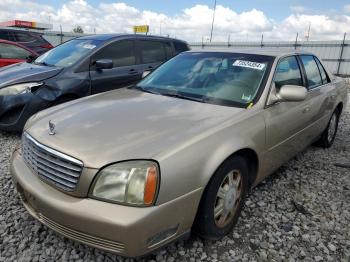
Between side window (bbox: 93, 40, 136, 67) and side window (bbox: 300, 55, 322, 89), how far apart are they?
3010mm

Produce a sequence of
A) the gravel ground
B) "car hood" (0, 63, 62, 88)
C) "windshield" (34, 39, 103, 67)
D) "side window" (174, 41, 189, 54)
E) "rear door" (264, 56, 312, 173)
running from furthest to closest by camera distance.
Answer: "side window" (174, 41, 189, 54) < "windshield" (34, 39, 103, 67) < "car hood" (0, 63, 62, 88) < "rear door" (264, 56, 312, 173) < the gravel ground

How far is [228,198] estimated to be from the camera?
2627 mm

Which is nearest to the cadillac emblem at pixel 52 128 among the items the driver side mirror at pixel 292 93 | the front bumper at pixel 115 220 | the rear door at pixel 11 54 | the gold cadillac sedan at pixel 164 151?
the gold cadillac sedan at pixel 164 151

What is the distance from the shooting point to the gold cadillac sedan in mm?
2012

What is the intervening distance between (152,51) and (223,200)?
447 centimetres

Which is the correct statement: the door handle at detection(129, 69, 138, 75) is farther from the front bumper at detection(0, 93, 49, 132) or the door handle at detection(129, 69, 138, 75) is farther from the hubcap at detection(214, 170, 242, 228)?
the hubcap at detection(214, 170, 242, 228)

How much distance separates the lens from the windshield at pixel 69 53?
5.39m

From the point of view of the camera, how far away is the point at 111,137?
7.55 feet

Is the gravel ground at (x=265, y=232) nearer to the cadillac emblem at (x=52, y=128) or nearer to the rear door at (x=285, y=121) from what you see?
the rear door at (x=285, y=121)

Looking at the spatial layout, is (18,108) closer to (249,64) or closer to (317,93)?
(249,64)

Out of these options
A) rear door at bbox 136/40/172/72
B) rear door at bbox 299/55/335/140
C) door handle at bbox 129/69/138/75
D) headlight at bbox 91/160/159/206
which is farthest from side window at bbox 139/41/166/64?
headlight at bbox 91/160/159/206

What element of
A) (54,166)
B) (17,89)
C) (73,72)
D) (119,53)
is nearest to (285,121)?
(54,166)

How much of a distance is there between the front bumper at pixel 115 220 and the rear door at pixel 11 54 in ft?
22.4

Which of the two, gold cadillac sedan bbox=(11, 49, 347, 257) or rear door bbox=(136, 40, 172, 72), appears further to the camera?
rear door bbox=(136, 40, 172, 72)
